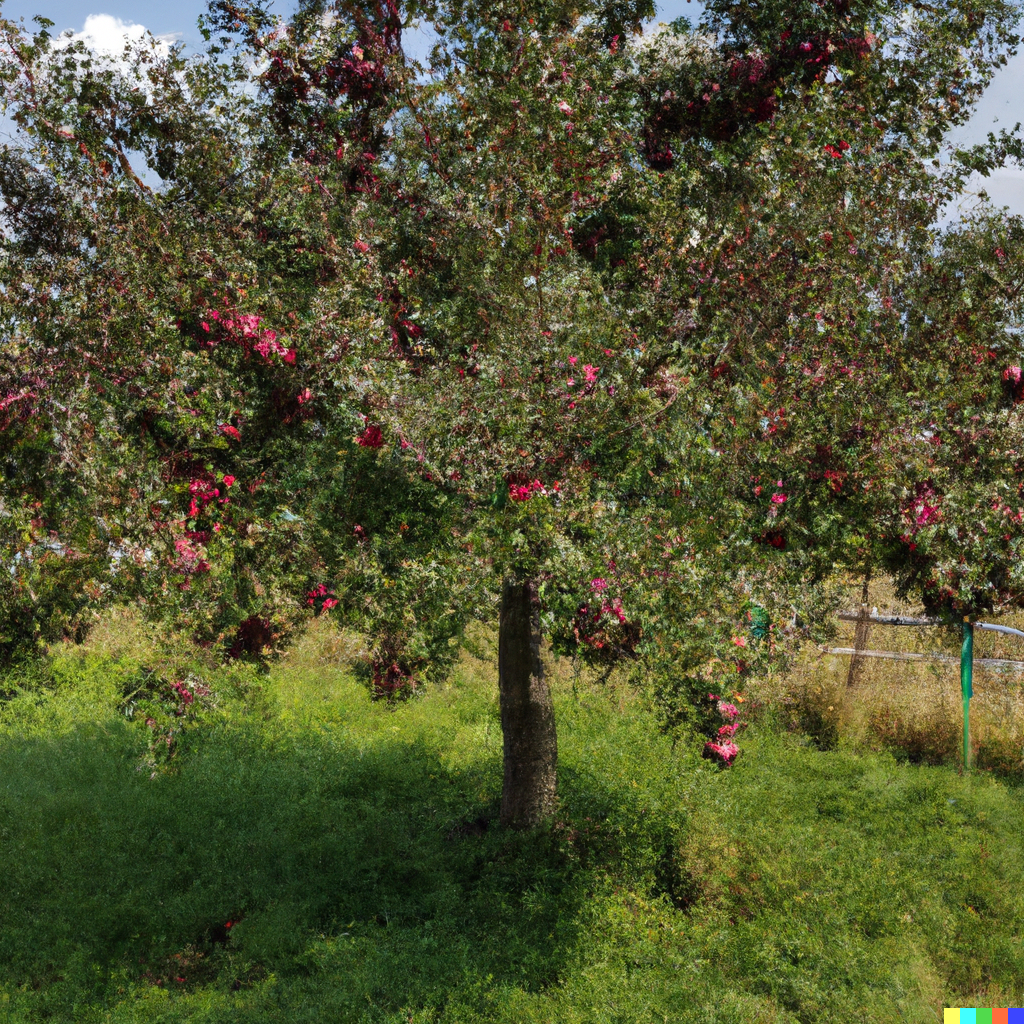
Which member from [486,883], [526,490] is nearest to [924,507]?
[526,490]

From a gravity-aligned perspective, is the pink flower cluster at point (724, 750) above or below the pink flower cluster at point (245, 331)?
below

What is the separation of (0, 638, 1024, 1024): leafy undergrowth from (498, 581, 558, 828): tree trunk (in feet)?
0.75

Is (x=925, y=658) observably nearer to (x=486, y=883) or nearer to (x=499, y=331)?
(x=486, y=883)

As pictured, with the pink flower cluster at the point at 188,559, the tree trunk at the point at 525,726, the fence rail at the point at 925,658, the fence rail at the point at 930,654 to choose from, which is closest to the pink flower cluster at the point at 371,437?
the pink flower cluster at the point at 188,559

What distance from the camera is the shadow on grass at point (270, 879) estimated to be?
563cm

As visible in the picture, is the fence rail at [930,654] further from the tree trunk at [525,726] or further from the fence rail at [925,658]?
the tree trunk at [525,726]

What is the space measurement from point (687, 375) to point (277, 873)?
4883 millimetres

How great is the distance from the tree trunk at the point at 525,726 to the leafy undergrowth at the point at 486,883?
23 cm

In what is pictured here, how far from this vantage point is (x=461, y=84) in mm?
4672

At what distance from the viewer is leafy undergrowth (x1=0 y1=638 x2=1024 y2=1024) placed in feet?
17.2

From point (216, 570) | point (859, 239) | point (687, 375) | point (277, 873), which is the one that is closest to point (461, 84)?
point (687, 375)

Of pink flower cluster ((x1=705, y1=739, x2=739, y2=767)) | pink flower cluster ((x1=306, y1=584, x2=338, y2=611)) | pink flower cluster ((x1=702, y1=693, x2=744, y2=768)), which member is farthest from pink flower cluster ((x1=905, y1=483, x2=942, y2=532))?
pink flower cluster ((x1=306, y1=584, x2=338, y2=611))

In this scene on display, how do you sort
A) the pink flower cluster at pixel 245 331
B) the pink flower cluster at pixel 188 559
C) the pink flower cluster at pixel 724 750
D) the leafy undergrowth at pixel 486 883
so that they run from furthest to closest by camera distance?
the pink flower cluster at pixel 724 750
the leafy undergrowth at pixel 486 883
the pink flower cluster at pixel 245 331
the pink flower cluster at pixel 188 559

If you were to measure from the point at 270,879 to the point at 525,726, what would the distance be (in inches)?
84.5
